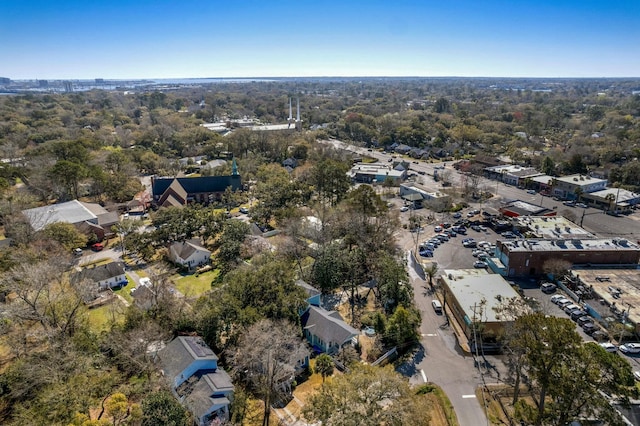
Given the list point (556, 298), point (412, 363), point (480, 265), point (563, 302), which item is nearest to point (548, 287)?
point (556, 298)

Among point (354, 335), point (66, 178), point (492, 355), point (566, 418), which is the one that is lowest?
point (492, 355)

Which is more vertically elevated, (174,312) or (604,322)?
(174,312)

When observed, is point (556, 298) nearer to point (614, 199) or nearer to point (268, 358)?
point (268, 358)

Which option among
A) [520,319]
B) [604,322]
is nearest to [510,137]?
[604,322]

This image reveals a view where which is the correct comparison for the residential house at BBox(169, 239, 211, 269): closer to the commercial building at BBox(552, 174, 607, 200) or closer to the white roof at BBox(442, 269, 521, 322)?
the white roof at BBox(442, 269, 521, 322)

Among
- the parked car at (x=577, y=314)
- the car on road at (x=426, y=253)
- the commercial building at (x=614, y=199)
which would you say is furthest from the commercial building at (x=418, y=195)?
the parked car at (x=577, y=314)

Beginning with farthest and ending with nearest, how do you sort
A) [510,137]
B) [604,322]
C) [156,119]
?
1. [156,119]
2. [510,137]
3. [604,322]

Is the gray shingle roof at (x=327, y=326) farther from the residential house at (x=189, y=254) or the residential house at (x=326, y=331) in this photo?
the residential house at (x=189, y=254)

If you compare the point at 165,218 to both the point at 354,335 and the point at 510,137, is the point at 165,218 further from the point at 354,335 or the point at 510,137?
the point at 510,137
